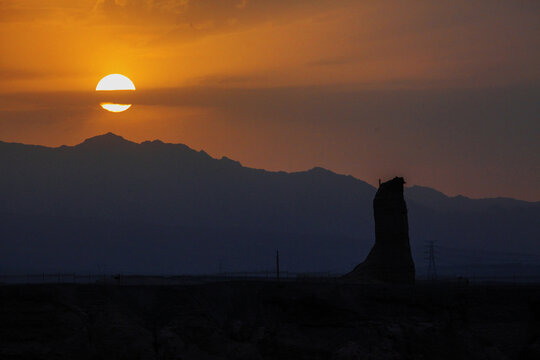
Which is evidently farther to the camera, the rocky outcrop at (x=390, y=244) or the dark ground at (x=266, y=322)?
the rocky outcrop at (x=390, y=244)

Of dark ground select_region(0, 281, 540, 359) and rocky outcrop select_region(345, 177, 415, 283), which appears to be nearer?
dark ground select_region(0, 281, 540, 359)

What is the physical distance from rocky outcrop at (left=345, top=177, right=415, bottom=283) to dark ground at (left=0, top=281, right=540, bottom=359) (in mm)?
8336

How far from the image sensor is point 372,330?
2675 inches

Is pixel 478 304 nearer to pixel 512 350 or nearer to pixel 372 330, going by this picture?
pixel 512 350

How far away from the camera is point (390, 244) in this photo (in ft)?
285

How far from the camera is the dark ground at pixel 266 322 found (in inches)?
2357

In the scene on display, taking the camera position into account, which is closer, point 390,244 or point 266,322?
point 266,322

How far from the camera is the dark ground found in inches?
2357

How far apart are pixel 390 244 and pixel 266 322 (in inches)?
918

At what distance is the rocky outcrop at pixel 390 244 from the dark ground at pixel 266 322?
27.3 feet

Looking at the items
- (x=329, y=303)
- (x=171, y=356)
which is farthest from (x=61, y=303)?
(x=329, y=303)

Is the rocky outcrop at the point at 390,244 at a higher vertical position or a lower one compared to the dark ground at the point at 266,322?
higher

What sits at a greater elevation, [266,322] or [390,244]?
[390,244]

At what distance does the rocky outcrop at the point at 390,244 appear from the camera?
8625 centimetres
